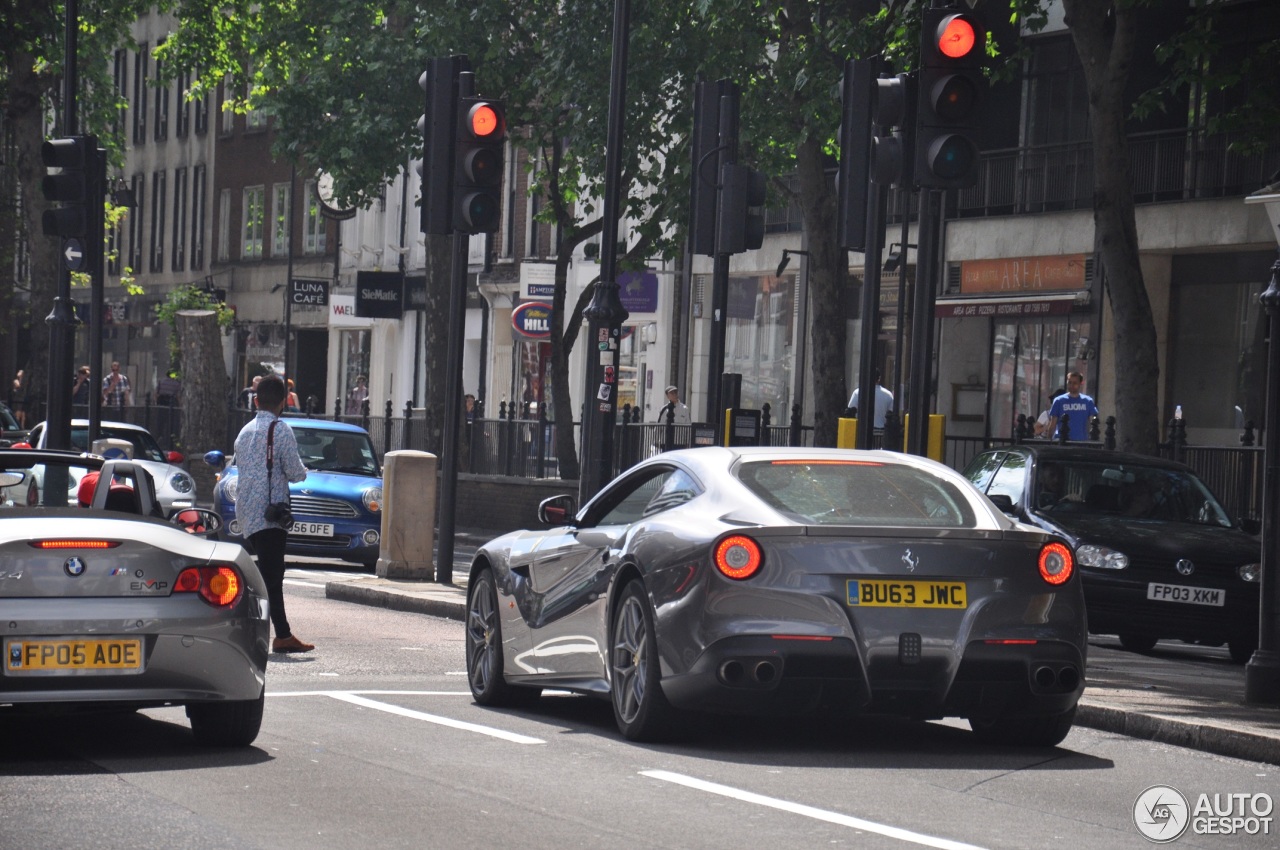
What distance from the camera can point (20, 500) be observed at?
1015 cm

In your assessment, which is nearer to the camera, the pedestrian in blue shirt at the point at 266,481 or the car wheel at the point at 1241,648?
the pedestrian in blue shirt at the point at 266,481

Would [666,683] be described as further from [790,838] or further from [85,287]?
[85,287]

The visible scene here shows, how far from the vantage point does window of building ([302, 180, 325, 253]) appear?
2365 inches

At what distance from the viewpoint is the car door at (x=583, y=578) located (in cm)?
1055

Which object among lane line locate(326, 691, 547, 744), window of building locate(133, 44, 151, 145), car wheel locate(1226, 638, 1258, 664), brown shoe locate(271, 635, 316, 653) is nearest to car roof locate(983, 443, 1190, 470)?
car wheel locate(1226, 638, 1258, 664)

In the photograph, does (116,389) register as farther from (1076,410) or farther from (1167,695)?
(1167,695)

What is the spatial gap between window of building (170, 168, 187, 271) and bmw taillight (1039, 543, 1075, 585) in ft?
200

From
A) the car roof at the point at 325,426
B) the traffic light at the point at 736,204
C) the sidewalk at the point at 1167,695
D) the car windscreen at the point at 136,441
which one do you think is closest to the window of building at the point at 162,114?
the car windscreen at the point at 136,441

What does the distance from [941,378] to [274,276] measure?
96.0 ft

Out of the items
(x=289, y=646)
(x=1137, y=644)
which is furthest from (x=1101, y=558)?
(x=289, y=646)

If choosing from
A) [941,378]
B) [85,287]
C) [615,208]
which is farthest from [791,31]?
[85,287]

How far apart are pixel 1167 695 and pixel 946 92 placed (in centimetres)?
381

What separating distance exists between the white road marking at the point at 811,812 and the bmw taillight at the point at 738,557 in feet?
3.04

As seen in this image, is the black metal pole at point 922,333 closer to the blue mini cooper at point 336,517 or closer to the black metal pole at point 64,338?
the blue mini cooper at point 336,517
